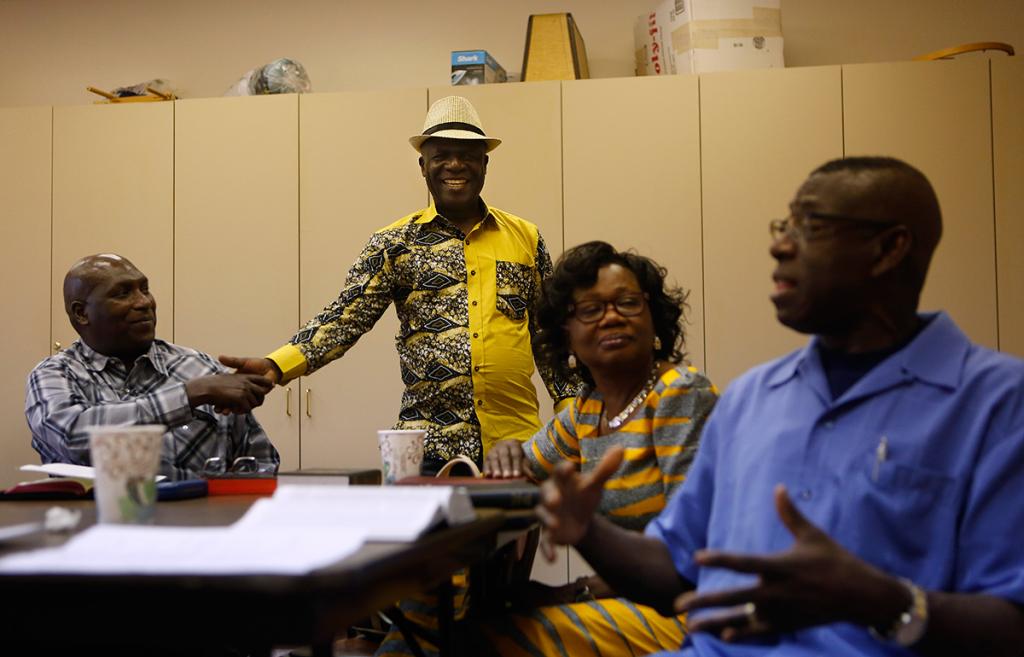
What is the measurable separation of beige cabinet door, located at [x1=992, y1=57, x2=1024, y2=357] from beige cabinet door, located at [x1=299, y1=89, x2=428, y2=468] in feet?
7.33

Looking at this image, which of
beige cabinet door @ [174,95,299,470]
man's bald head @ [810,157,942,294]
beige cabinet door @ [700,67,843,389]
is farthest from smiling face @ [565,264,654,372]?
beige cabinet door @ [174,95,299,470]

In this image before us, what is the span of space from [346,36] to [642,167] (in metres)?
1.58

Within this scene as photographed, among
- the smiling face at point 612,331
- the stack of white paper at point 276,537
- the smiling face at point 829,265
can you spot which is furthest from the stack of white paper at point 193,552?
the smiling face at point 612,331

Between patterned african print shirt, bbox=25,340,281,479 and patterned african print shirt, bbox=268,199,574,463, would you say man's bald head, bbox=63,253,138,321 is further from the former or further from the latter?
patterned african print shirt, bbox=268,199,574,463

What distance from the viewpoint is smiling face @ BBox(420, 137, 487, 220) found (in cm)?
297

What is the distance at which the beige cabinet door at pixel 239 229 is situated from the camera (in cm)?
432

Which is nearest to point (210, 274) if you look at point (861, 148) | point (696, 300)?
point (696, 300)

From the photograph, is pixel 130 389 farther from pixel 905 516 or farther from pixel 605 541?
pixel 905 516

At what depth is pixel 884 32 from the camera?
4465 mm

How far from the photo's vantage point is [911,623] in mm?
1088

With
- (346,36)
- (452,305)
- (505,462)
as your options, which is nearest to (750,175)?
(452,305)

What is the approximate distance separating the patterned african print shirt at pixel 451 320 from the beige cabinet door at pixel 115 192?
1.75 metres

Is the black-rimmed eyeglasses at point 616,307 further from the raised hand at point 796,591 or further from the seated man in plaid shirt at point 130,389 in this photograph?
the raised hand at point 796,591

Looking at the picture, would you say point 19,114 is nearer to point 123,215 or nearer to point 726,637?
point 123,215
